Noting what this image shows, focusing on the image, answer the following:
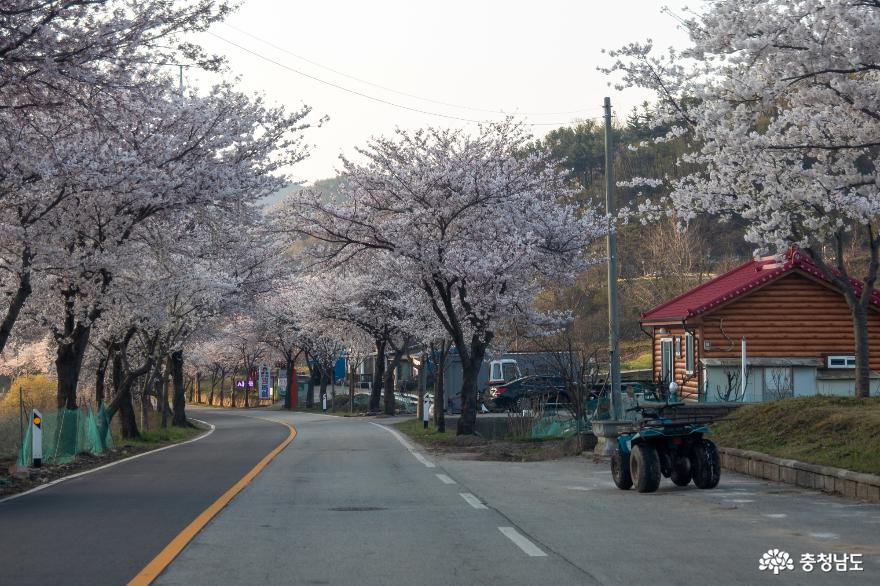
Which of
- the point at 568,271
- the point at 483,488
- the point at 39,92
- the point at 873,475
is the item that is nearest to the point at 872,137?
the point at 873,475

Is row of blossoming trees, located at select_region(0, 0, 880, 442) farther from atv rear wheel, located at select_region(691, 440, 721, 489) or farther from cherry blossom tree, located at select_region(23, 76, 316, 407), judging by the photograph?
atv rear wheel, located at select_region(691, 440, 721, 489)

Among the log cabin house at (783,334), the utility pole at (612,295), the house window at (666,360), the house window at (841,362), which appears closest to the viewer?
the utility pole at (612,295)

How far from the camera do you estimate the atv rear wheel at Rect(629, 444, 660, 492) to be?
13414mm

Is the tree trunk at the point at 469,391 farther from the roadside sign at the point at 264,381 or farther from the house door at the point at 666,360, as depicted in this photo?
the roadside sign at the point at 264,381

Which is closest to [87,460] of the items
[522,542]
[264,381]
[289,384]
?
[522,542]

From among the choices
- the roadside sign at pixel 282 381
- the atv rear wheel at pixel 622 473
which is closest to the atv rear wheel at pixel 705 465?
the atv rear wheel at pixel 622 473

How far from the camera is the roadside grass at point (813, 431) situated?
46.0 ft

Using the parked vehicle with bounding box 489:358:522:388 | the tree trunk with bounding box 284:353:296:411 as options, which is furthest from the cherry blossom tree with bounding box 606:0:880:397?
the tree trunk with bounding box 284:353:296:411

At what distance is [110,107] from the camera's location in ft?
47.6

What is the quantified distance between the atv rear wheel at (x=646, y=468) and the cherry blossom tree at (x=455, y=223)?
43.3 feet

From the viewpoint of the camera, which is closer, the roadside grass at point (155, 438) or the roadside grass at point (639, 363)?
the roadside grass at point (155, 438)

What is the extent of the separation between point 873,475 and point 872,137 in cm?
522

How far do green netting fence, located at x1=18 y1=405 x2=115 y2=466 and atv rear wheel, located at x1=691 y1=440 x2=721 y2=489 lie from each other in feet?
37.2

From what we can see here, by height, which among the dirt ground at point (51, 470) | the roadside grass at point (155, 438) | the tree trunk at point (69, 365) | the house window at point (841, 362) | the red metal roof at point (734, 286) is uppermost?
the red metal roof at point (734, 286)
